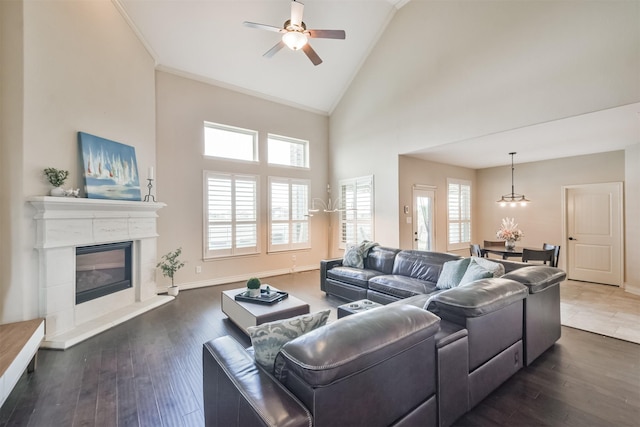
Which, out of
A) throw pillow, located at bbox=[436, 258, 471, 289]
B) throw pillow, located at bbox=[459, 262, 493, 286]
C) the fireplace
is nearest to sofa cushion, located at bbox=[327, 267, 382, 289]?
throw pillow, located at bbox=[436, 258, 471, 289]

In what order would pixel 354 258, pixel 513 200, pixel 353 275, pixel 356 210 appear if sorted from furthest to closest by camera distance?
pixel 356 210, pixel 513 200, pixel 354 258, pixel 353 275

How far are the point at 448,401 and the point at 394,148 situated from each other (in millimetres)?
4764

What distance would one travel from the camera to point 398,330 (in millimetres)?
1371

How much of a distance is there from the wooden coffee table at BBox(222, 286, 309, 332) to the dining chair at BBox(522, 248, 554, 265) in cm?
394

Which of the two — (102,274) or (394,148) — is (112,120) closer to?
(102,274)

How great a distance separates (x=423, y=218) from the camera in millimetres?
6102

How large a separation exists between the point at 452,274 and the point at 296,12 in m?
3.68

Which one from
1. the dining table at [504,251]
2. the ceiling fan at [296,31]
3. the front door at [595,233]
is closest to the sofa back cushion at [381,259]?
the dining table at [504,251]

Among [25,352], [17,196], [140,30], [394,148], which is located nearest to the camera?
[25,352]

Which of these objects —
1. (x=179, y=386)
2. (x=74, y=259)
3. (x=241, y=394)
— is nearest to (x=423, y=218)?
(x=179, y=386)

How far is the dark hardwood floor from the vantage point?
75.4 inches

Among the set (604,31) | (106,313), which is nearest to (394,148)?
(604,31)

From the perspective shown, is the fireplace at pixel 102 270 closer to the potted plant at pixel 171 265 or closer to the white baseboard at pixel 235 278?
the potted plant at pixel 171 265

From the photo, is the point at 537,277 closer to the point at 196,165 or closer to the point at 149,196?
the point at 149,196
